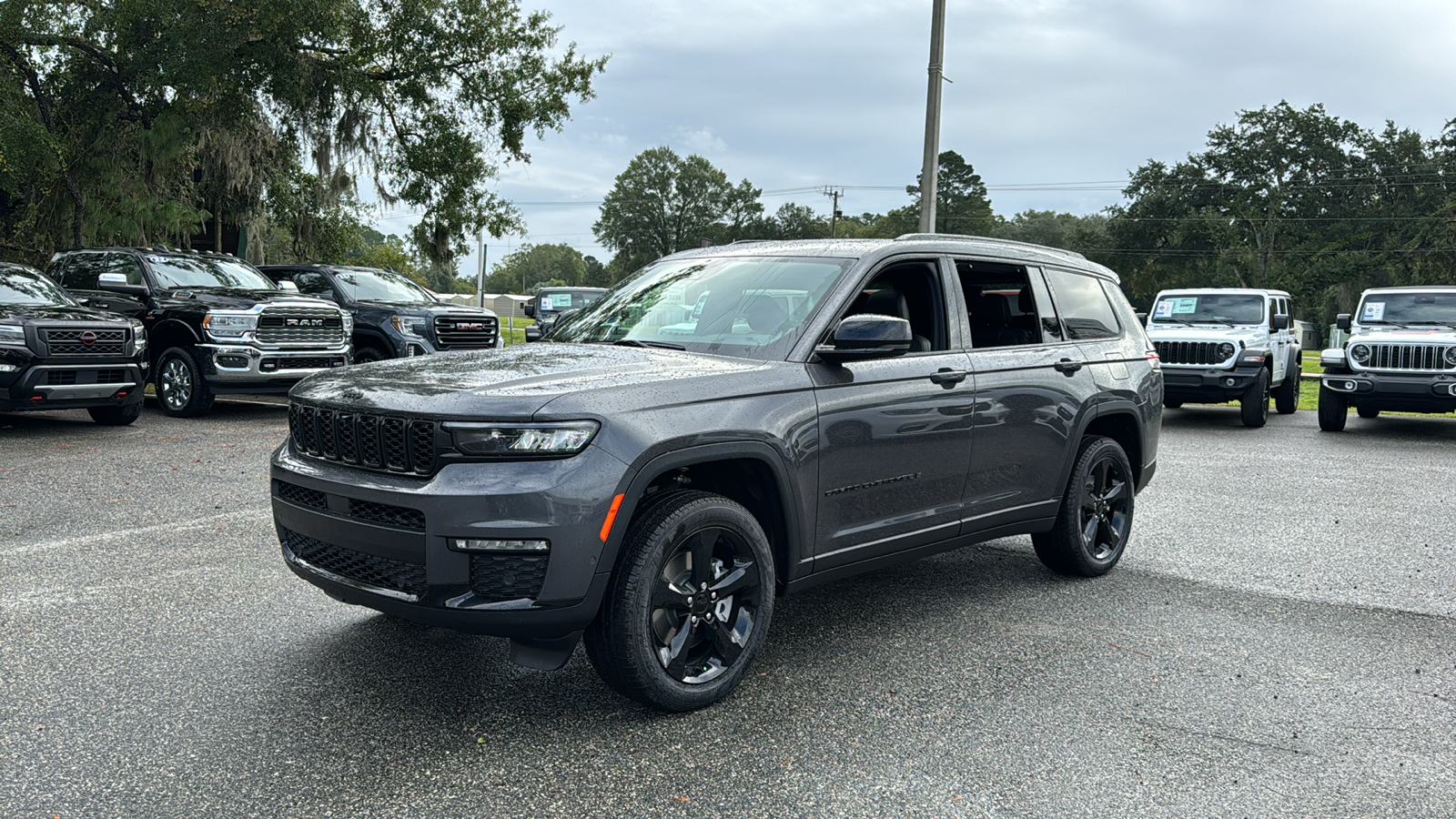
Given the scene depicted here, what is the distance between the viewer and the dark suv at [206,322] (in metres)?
11.8

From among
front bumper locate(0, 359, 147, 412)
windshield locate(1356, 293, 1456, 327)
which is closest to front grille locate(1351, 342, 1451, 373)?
windshield locate(1356, 293, 1456, 327)

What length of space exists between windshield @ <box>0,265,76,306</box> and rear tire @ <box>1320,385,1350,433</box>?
15.0m

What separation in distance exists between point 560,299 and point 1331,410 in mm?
20065

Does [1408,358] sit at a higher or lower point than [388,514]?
higher

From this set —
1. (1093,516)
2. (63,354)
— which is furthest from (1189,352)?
(63,354)

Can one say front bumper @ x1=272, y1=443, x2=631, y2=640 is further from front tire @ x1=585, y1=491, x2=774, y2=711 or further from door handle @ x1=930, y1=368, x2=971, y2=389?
door handle @ x1=930, y1=368, x2=971, y2=389

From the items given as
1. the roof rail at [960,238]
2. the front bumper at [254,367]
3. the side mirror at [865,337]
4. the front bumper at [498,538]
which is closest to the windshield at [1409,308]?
the roof rail at [960,238]

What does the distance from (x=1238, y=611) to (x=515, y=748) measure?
12.0ft

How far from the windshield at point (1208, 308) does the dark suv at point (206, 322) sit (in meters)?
11.7

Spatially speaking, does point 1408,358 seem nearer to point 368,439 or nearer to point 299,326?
point 299,326

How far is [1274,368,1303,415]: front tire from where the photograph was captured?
1662cm

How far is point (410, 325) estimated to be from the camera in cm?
1452

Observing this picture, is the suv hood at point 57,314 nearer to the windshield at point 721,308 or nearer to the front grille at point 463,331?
the front grille at point 463,331

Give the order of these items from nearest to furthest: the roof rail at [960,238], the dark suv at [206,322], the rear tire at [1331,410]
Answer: the roof rail at [960,238] → the dark suv at [206,322] → the rear tire at [1331,410]
